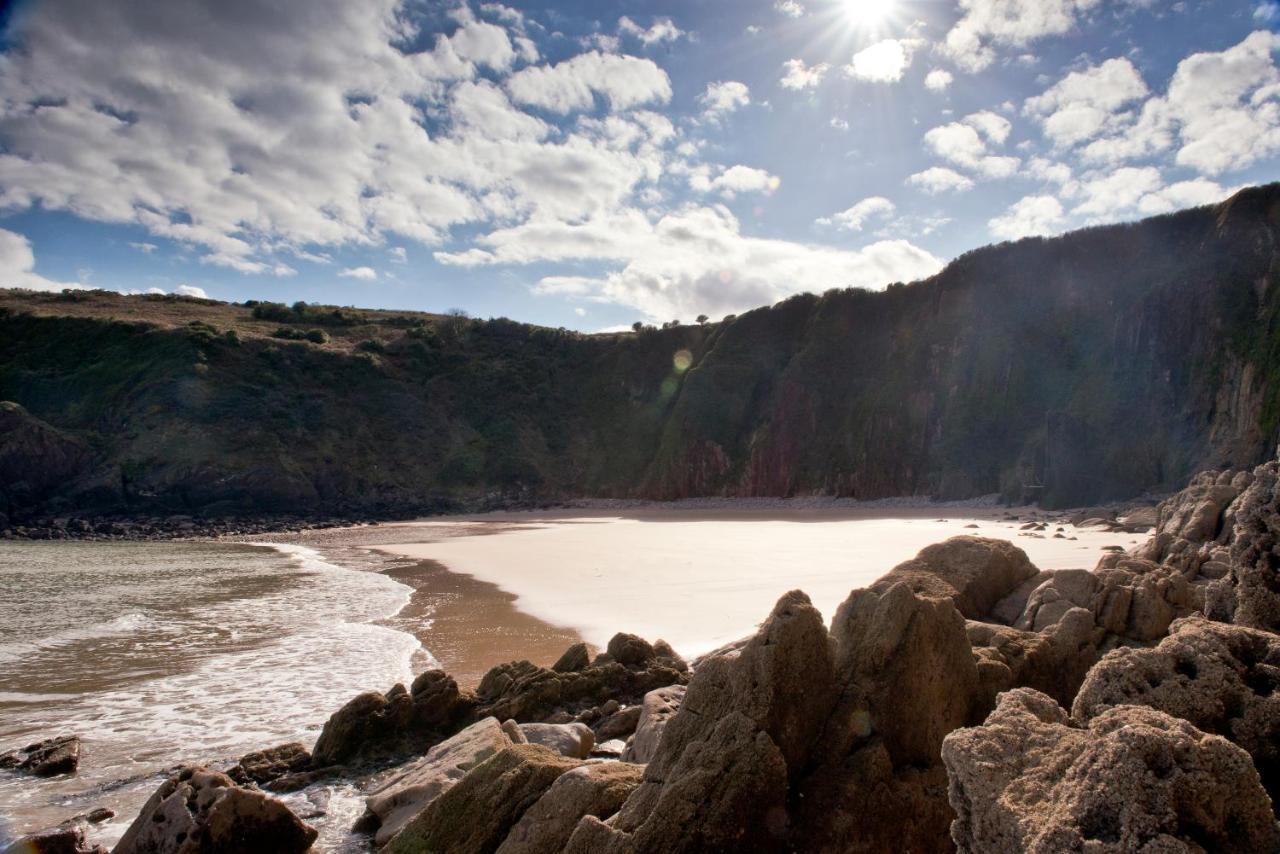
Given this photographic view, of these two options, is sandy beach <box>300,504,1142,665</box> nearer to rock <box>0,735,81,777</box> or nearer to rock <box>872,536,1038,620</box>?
rock <box>872,536,1038,620</box>

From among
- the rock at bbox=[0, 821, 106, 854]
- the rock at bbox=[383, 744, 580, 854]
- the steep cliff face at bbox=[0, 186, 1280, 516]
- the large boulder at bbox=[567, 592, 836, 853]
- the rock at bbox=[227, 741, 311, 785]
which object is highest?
the steep cliff face at bbox=[0, 186, 1280, 516]

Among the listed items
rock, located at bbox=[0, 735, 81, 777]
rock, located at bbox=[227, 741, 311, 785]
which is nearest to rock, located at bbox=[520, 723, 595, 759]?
rock, located at bbox=[227, 741, 311, 785]

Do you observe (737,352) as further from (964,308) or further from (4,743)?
(4,743)

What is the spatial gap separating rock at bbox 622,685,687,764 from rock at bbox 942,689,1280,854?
3.10 metres

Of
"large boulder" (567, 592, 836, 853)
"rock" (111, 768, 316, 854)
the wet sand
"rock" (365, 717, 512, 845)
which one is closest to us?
"large boulder" (567, 592, 836, 853)

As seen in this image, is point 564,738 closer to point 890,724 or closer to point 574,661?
point 574,661

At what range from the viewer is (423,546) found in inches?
1240

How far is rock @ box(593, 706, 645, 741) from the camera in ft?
26.5

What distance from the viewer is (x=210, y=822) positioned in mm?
5680

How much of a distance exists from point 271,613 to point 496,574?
6.65 m

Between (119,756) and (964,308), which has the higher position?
(964,308)

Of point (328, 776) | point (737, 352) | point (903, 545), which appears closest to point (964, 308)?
point (737, 352)

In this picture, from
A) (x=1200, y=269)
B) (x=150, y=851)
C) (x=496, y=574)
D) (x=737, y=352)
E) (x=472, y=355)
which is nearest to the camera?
(x=150, y=851)

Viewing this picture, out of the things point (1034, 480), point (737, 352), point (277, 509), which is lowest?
point (277, 509)
